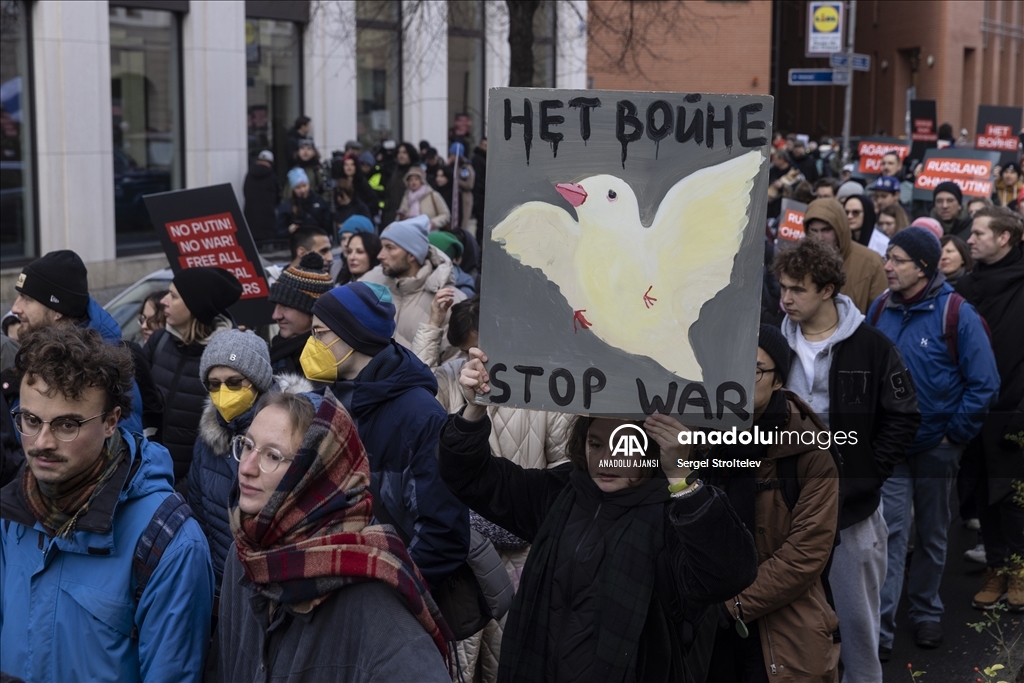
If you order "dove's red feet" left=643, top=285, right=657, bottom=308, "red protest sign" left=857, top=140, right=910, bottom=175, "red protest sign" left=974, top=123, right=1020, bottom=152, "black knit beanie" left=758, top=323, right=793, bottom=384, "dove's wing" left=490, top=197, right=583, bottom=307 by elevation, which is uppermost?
"red protest sign" left=974, top=123, right=1020, bottom=152

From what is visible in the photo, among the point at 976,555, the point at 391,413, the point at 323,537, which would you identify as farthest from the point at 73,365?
the point at 976,555

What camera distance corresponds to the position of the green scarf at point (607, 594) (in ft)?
10.3

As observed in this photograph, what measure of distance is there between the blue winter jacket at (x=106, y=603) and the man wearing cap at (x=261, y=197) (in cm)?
1471

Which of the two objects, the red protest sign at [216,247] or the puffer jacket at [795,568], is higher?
the red protest sign at [216,247]

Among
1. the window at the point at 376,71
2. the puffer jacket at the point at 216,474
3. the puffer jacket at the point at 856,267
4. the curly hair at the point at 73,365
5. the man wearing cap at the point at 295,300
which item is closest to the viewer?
the curly hair at the point at 73,365

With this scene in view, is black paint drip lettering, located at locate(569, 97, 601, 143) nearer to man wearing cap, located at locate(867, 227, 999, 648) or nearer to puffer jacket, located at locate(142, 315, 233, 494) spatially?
puffer jacket, located at locate(142, 315, 233, 494)

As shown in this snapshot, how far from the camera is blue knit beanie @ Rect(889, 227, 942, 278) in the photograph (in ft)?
21.0

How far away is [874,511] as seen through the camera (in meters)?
5.35

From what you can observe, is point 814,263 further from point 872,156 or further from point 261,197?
point 261,197

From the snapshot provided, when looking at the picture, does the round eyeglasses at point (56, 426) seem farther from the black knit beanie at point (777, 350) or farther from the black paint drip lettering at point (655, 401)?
the black knit beanie at point (777, 350)

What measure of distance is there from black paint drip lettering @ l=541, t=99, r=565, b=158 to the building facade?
455 inches

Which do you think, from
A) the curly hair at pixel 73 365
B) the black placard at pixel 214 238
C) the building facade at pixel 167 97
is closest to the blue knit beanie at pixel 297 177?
the building facade at pixel 167 97

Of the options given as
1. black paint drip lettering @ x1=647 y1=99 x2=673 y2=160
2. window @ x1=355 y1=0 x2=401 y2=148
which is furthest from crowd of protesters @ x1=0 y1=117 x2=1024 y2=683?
window @ x1=355 y1=0 x2=401 y2=148

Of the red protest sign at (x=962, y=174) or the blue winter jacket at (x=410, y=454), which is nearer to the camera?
the blue winter jacket at (x=410, y=454)
